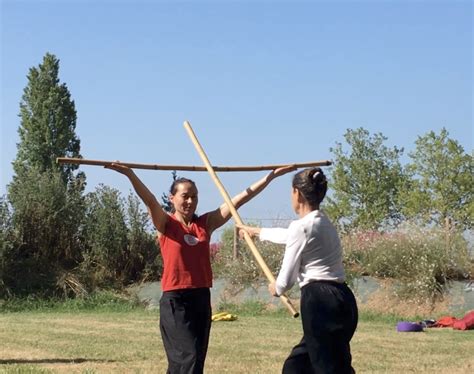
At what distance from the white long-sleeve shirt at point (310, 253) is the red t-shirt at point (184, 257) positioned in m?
1.02

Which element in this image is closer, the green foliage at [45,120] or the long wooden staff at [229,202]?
the long wooden staff at [229,202]

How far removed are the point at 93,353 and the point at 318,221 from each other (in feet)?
20.3

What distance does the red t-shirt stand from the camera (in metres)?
5.98

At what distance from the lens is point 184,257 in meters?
5.99

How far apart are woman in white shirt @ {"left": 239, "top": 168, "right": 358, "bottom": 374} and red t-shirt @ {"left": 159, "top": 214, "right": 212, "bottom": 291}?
0.97 metres

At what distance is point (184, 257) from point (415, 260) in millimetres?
11839

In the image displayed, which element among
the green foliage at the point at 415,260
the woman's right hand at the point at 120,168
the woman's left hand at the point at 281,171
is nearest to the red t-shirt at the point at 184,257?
the woman's right hand at the point at 120,168

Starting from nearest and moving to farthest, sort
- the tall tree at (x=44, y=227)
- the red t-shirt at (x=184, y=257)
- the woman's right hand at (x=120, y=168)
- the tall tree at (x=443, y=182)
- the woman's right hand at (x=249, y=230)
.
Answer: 1. the woman's right hand at (x=249, y=230)
2. the red t-shirt at (x=184, y=257)
3. the woman's right hand at (x=120, y=168)
4. the tall tree at (x=44, y=227)
5. the tall tree at (x=443, y=182)

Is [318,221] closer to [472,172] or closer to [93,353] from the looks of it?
[93,353]

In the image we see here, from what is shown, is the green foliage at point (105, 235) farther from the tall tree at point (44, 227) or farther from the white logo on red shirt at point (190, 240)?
the white logo on red shirt at point (190, 240)

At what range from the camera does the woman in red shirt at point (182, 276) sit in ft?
19.4

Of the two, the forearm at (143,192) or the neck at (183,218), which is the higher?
the forearm at (143,192)

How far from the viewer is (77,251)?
68.3ft

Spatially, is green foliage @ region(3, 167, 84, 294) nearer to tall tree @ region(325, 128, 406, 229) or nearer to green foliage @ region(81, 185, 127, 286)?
green foliage @ region(81, 185, 127, 286)
